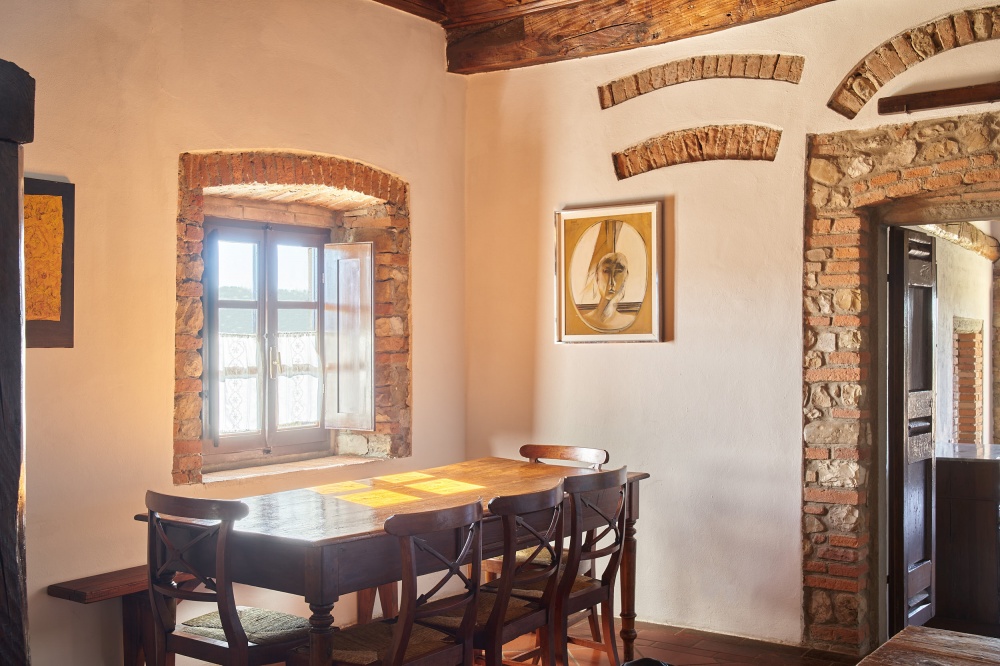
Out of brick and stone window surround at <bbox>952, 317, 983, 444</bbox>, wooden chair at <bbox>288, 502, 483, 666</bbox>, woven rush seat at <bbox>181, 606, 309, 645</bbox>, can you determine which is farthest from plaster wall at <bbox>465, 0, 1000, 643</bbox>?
brick and stone window surround at <bbox>952, 317, 983, 444</bbox>

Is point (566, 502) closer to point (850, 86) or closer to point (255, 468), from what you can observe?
point (255, 468)

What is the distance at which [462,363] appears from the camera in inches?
228

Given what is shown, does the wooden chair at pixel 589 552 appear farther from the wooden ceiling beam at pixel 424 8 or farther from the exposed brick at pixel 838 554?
the wooden ceiling beam at pixel 424 8

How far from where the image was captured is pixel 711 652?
4.55 metres

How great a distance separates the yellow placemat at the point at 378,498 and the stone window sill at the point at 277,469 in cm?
90

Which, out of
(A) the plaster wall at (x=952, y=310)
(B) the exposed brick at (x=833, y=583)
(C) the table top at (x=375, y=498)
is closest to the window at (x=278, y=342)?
(C) the table top at (x=375, y=498)

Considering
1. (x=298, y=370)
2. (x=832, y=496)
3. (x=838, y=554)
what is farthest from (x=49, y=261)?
(x=838, y=554)

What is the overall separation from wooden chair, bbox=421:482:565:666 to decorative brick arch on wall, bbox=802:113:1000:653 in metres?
1.65

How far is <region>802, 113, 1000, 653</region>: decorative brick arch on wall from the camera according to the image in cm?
448

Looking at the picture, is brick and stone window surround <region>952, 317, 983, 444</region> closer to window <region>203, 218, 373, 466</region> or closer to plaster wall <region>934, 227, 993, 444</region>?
plaster wall <region>934, 227, 993, 444</region>

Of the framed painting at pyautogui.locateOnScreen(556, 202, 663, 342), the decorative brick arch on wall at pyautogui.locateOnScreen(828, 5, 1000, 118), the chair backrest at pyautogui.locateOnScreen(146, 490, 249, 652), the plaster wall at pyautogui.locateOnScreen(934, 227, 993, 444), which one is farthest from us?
the plaster wall at pyautogui.locateOnScreen(934, 227, 993, 444)

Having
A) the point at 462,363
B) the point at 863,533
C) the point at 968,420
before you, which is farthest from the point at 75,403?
the point at 968,420

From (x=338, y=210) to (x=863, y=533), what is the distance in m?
3.36

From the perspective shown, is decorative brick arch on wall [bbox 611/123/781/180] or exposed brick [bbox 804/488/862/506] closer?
exposed brick [bbox 804/488/862/506]
